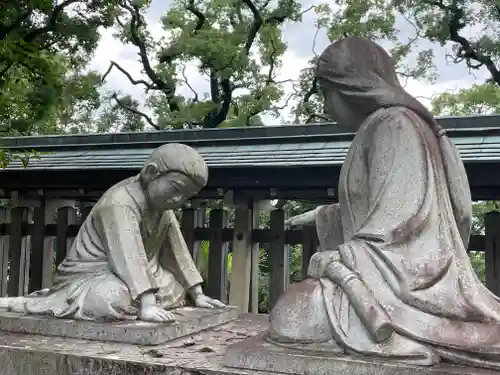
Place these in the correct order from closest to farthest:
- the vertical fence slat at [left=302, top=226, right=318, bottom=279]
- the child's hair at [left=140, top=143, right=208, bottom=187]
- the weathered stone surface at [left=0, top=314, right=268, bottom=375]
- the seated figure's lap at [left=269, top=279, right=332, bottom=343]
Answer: the seated figure's lap at [left=269, top=279, right=332, bottom=343] → the weathered stone surface at [left=0, top=314, right=268, bottom=375] → the child's hair at [left=140, top=143, right=208, bottom=187] → the vertical fence slat at [left=302, top=226, right=318, bottom=279]

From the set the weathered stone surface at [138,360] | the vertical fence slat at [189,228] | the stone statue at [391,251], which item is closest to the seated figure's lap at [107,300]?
the weathered stone surface at [138,360]

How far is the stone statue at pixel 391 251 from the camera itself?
7.39 ft

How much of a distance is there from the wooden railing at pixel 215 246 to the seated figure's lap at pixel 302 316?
3.36 metres

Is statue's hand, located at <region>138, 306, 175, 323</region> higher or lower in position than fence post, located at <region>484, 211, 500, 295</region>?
lower

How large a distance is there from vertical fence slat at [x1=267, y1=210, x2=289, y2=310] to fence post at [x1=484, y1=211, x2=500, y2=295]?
2.00 metres

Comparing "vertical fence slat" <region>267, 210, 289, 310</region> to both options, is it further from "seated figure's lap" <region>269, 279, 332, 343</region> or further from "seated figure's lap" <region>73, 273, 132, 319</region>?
"seated figure's lap" <region>269, 279, 332, 343</region>

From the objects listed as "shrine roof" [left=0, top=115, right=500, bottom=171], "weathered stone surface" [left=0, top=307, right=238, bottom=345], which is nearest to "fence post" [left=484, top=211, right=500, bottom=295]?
"shrine roof" [left=0, top=115, right=500, bottom=171]

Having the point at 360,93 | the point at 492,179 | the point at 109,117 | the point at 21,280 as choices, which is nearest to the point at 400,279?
the point at 360,93

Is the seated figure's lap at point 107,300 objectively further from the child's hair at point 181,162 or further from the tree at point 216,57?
the tree at point 216,57

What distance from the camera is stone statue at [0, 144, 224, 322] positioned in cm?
310

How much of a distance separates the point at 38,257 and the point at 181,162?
4321mm

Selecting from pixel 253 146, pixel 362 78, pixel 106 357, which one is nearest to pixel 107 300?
pixel 106 357

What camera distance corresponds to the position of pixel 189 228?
6305 millimetres

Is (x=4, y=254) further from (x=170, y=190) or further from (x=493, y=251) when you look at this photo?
(x=493, y=251)
